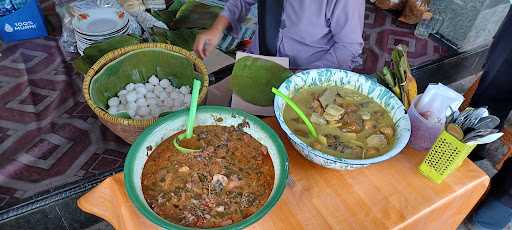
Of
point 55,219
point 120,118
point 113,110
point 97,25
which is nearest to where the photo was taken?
point 120,118

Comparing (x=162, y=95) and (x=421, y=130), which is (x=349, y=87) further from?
(x=162, y=95)

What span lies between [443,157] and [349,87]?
321mm

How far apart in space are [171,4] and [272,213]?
176cm

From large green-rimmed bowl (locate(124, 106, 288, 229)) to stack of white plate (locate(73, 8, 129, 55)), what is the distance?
104 centimetres

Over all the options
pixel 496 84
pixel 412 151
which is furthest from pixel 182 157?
pixel 496 84

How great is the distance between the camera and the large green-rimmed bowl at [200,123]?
82cm

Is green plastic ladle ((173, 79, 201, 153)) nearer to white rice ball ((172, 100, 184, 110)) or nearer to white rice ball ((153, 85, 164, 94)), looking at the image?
white rice ball ((172, 100, 184, 110))

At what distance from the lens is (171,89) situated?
1.44m

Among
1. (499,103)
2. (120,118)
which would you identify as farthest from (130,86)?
(499,103)

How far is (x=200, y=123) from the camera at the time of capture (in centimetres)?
103

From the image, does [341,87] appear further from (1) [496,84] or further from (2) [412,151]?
(1) [496,84]

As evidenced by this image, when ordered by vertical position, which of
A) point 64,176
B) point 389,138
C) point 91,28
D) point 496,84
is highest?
point 389,138

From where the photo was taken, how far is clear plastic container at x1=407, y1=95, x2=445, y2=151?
3.45 feet

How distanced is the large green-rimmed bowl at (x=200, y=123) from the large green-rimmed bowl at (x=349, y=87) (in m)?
0.06
